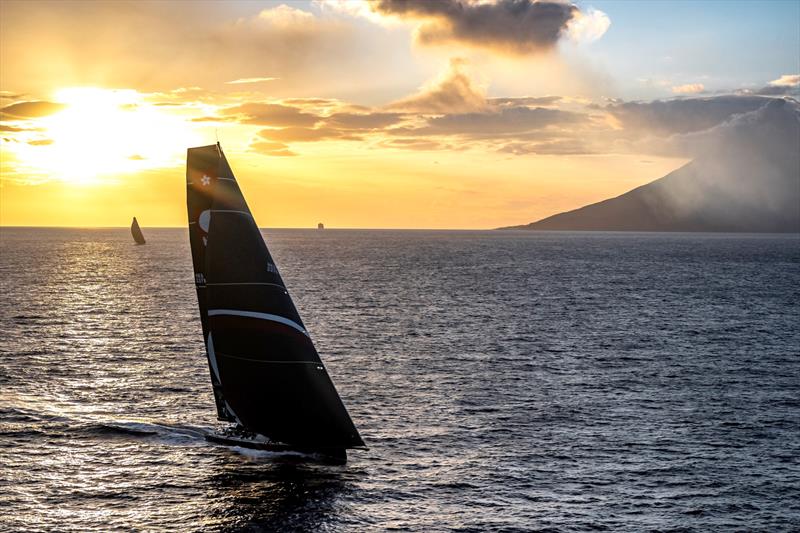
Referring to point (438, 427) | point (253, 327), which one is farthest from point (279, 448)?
point (438, 427)

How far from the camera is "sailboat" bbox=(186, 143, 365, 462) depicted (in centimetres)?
3472

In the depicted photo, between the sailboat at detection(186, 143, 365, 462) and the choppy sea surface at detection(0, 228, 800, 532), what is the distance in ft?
6.65

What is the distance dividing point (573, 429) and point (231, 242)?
21491 millimetres

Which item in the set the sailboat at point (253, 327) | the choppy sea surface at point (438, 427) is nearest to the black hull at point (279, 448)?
the sailboat at point (253, 327)

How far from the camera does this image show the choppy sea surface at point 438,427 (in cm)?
3128

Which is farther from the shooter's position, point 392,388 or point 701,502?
point 392,388

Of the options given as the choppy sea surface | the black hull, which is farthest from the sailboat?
the choppy sea surface

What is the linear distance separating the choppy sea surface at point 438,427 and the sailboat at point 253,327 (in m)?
2.03

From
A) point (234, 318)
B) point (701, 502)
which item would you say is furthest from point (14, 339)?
point (701, 502)

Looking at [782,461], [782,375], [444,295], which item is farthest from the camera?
[444,295]

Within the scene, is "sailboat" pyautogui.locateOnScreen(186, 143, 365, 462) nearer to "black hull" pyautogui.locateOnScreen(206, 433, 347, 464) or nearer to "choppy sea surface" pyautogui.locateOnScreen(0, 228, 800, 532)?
"black hull" pyautogui.locateOnScreen(206, 433, 347, 464)

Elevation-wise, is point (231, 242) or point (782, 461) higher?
point (231, 242)

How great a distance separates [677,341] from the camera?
248ft

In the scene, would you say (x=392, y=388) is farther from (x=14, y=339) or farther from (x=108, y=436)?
(x=14, y=339)
